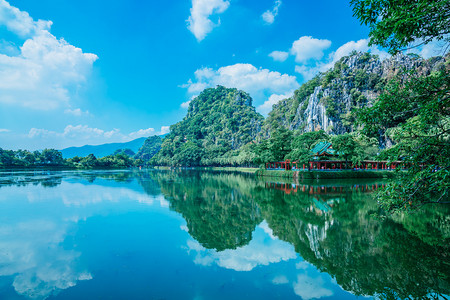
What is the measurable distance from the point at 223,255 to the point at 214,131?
357 feet

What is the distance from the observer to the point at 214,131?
11544 cm

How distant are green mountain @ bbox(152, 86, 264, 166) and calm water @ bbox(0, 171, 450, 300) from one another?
5957 cm

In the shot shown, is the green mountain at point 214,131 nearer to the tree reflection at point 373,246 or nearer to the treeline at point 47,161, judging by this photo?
the treeline at point 47,161

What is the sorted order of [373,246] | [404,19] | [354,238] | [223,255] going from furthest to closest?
[354,238]
[373,246]
[223,255]
[404,19]

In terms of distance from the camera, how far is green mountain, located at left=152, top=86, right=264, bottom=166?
3497 inches

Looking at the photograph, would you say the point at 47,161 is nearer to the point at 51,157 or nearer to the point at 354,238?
the point at 51,157

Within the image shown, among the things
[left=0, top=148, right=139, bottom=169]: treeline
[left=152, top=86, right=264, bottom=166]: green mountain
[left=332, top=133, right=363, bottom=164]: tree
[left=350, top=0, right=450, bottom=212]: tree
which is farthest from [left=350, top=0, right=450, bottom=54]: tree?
[left=0, top=148, right=139, bottom=169]: treeline

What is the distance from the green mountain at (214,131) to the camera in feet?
291

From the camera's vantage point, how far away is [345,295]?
210 inches

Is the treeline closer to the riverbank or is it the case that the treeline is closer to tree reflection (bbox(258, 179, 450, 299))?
the riverbank

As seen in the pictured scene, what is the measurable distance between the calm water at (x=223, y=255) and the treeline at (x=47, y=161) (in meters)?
70.8

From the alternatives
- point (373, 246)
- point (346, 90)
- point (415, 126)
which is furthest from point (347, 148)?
point (346, 90)

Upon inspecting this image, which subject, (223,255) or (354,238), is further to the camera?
(354,238)

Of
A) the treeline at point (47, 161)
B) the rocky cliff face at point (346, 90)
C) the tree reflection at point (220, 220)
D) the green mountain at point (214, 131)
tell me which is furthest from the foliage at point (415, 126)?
the treeline at point (47, 161)
